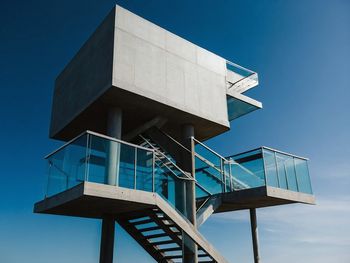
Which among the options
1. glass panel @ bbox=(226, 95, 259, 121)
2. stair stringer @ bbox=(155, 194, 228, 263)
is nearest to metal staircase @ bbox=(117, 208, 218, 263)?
stair stringer @ bbox=(155, 194, 228, 263)

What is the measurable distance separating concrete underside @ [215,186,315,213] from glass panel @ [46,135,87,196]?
17.7ft

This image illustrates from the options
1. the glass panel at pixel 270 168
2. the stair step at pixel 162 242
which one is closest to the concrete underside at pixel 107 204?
the stair step at pixel 162 242

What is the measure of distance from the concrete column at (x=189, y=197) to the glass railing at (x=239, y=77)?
2996mm

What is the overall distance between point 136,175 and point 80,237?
4690mm

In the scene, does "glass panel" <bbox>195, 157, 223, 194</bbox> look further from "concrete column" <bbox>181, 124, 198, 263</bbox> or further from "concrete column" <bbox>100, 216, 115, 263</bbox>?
"concrete column" <bbox>100, 216, 115, 263</bbox>

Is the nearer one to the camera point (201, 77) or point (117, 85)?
point (117, 85)

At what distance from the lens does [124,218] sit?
1088 cm

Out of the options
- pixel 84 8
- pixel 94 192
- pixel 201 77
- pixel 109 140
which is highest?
pixel 84 8

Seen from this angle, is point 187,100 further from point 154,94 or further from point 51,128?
point 51,128

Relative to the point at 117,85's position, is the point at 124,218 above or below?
below

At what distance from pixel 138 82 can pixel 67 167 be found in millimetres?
3494


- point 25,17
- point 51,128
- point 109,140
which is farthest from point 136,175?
point 25,17

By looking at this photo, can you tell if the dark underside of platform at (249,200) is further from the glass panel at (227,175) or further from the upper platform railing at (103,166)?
the upper platform railing at (103,166)

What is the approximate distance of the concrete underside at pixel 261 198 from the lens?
10.4m
